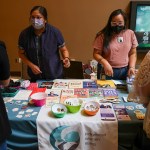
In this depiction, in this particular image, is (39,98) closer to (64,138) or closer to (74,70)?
(64,138)

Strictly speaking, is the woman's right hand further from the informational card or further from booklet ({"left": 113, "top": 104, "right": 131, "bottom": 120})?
booklet ({"left": 113, "top": 104, "right": 131, "bottom": 120})

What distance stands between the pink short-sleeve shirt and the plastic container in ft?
2.45

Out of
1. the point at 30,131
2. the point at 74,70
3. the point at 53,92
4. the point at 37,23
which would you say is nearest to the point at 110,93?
the point at 53,92

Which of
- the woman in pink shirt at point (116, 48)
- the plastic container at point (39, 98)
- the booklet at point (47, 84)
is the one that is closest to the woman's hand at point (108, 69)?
the woman in pink shirt at point (116, 48)

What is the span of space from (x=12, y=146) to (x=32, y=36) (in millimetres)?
1002

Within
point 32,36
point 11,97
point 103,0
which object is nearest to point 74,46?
point 103,0

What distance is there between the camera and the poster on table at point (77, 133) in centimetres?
133

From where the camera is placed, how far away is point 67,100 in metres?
1.52

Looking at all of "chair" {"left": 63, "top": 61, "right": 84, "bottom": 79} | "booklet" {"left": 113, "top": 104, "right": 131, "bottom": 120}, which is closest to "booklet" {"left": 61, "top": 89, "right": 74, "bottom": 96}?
"booklet" {"left": 113, "top": 104, "right": 131, "bottom": 120}

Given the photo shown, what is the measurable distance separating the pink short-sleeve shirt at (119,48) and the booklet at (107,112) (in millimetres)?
620

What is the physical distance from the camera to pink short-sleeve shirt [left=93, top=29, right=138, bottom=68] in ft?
6.55

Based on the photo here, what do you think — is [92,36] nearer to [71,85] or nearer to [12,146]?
[71,85]

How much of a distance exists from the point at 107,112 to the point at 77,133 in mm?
239

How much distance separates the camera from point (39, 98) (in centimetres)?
157
